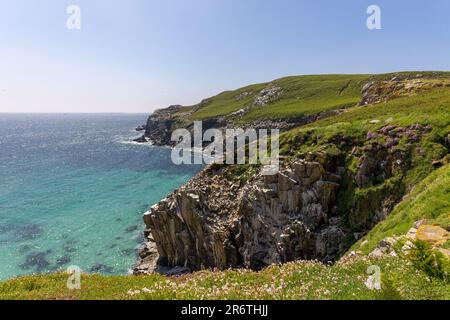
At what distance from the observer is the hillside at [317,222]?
13320 millimetres

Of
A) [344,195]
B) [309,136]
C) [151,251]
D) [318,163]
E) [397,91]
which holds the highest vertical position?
[397,91]

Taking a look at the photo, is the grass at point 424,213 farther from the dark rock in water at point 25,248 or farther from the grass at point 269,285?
the dark rock in water at point 25,248

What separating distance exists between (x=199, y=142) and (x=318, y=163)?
135812 millimetres

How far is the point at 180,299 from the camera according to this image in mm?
11797

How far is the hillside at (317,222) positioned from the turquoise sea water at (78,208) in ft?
29.8

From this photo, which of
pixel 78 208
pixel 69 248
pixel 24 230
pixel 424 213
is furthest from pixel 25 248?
pixel 424 213

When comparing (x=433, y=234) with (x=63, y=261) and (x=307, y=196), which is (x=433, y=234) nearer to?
(x=307, y=196)

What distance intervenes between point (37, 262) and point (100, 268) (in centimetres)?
1133

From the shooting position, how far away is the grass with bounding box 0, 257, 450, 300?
11508 millimetres

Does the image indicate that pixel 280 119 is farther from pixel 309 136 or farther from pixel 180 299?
pixel 180 299
